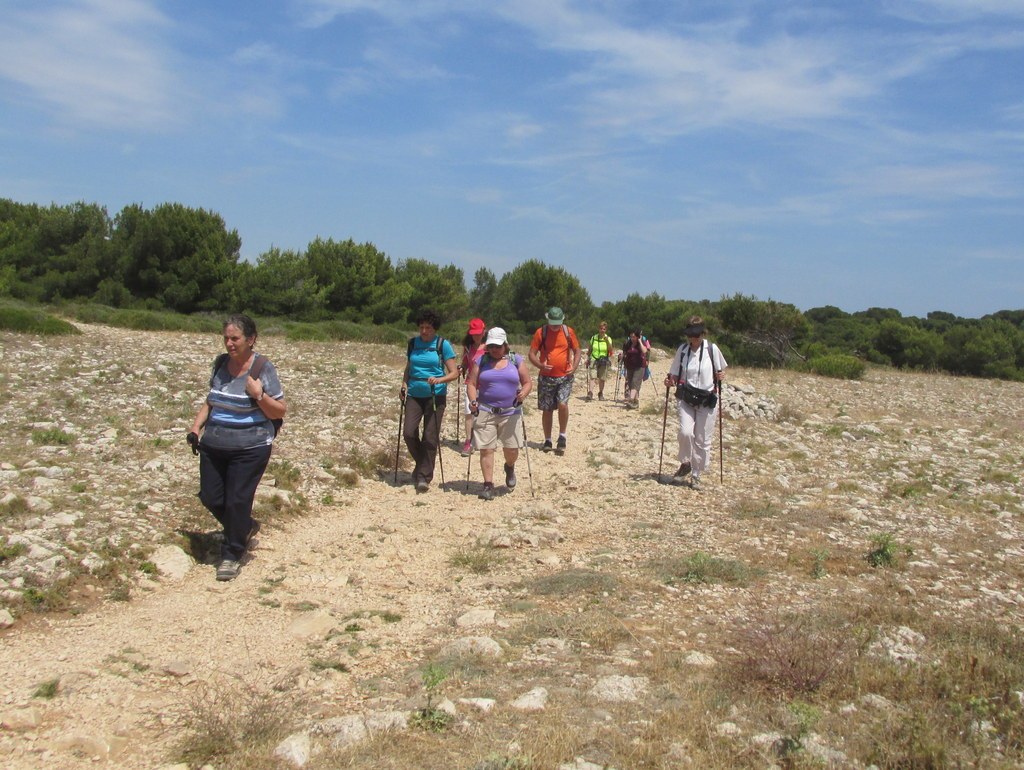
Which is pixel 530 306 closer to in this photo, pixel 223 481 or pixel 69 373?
pixel 69 373

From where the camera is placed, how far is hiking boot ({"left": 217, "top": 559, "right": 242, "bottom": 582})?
662 centimetres

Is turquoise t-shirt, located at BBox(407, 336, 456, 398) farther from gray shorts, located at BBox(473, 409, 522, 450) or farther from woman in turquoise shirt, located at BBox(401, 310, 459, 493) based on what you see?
gray shorts, located at BBox(473, 409, 522, 450)

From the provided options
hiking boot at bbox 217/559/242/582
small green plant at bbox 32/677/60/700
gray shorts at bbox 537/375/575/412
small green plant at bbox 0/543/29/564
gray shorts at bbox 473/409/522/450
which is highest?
gray shorts at bbox 537/375/575/412

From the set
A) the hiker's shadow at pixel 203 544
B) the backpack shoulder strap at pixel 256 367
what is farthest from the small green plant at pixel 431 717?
the hiker's shadow at pixel 203 544

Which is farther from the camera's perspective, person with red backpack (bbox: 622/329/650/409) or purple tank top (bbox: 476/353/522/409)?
person with red backpack (bbox: 622/329/650/409)

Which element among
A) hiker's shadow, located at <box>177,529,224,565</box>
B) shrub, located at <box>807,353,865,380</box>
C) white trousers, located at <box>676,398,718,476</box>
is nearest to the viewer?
hiker's shadow, located at <box>177,529,224,565</box>

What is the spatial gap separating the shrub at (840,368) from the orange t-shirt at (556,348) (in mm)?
24399

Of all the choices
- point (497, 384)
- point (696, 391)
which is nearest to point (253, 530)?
point (497, 384)

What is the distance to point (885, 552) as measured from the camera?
715 cm

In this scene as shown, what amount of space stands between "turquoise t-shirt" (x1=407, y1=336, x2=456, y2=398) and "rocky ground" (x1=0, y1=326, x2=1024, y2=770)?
1198 mm

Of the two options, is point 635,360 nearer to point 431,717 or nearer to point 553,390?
point 553,390

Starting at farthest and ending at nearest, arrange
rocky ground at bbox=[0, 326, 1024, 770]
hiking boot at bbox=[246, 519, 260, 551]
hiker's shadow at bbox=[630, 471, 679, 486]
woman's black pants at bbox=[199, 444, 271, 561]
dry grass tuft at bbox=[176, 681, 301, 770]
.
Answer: hiker's shadow at bbox=[630, 471, 679, 486] < hiking boot at bbox=[246, 519, 260, 551] < woman's black pants at bbox=[199, 444, 271, 561] < rocky ground at bbox=[0, 326, 1024, 770] < dry grass tuft at bbox=[176, 681, 301, 770]

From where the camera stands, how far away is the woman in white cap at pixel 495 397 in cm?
937

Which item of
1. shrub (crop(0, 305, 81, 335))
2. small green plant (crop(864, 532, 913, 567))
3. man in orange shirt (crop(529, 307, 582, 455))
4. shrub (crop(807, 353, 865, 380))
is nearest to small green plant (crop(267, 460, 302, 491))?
man in orange shirt (crop(529, 307, 582, 455))
